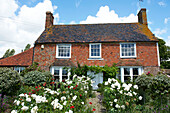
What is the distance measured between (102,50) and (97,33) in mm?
2565

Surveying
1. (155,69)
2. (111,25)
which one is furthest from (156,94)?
(111,25)

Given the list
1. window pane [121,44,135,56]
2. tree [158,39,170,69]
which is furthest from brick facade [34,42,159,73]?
tree [158,39,170,69]

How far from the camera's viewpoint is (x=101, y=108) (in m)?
6.27

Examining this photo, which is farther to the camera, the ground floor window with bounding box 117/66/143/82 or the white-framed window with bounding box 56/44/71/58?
the white-framed window with bounding box 56/44/71/58

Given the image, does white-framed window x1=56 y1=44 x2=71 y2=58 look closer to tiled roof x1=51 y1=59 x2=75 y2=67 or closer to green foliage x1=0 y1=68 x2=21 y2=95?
tiled roof x1=51 y1=59 x2=75 y2=67

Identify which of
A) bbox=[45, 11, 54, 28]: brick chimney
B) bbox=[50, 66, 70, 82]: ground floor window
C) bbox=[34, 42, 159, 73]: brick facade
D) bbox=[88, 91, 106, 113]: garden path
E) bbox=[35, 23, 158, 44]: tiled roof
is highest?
bbox=[45, 11, 54, 28]: brick chimney

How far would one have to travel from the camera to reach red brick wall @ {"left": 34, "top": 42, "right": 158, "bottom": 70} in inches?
519

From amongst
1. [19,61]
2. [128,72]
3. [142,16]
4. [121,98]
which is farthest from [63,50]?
[142,16]

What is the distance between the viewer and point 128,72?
1298cm

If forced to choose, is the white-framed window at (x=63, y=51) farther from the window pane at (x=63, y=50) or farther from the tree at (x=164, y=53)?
the tree at (x=164, y=53)

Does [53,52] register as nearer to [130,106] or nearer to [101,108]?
[101,108]

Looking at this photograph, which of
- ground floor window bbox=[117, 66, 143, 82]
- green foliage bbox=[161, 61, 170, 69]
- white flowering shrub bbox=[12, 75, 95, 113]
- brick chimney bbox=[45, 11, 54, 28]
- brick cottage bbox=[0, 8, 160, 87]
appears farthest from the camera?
green foliage bbox=[161, 61, 170, 69]

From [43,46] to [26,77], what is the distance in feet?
13.8

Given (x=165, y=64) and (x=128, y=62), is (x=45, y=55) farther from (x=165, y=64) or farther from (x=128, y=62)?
(x=165, y=64)
